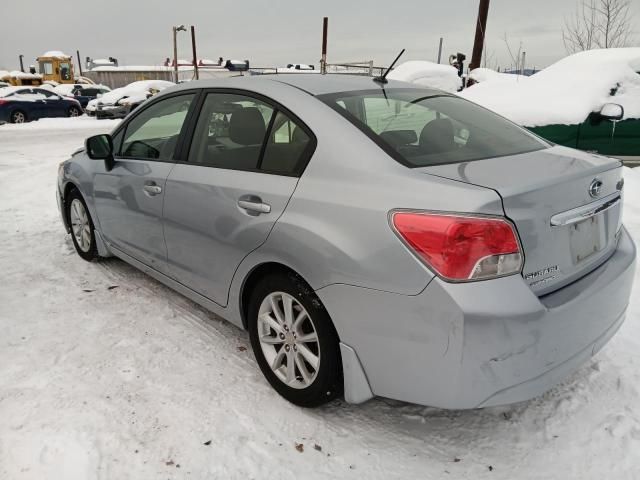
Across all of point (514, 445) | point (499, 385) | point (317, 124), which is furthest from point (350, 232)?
point (514, 445)

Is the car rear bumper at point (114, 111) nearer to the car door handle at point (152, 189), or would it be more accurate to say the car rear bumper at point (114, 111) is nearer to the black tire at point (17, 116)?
the black tire at point (17, 116)

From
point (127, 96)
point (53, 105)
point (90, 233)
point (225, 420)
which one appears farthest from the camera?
point (127, 96)

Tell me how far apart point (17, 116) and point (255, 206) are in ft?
72.3

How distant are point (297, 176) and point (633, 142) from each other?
6177 mm

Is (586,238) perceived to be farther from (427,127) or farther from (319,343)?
(319,343)

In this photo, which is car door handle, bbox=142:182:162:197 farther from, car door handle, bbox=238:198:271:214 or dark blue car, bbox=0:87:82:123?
dark blue car, bbox=0:87:82:123

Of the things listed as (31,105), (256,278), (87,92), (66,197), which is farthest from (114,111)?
(256,278)

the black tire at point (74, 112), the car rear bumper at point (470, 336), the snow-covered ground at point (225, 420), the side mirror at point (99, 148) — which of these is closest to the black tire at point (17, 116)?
the black tire at point (74, 112)

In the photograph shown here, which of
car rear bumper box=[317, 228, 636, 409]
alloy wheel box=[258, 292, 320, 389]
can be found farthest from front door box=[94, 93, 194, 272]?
car rear bumper box=[317, 228, 636, 409]

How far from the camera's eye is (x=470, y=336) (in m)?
1.85

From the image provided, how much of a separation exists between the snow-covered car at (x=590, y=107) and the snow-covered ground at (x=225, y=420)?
3986 millimetres

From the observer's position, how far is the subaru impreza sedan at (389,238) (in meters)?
1.89

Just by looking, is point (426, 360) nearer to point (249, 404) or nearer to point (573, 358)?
point (573, 358)

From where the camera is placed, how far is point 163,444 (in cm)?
232
